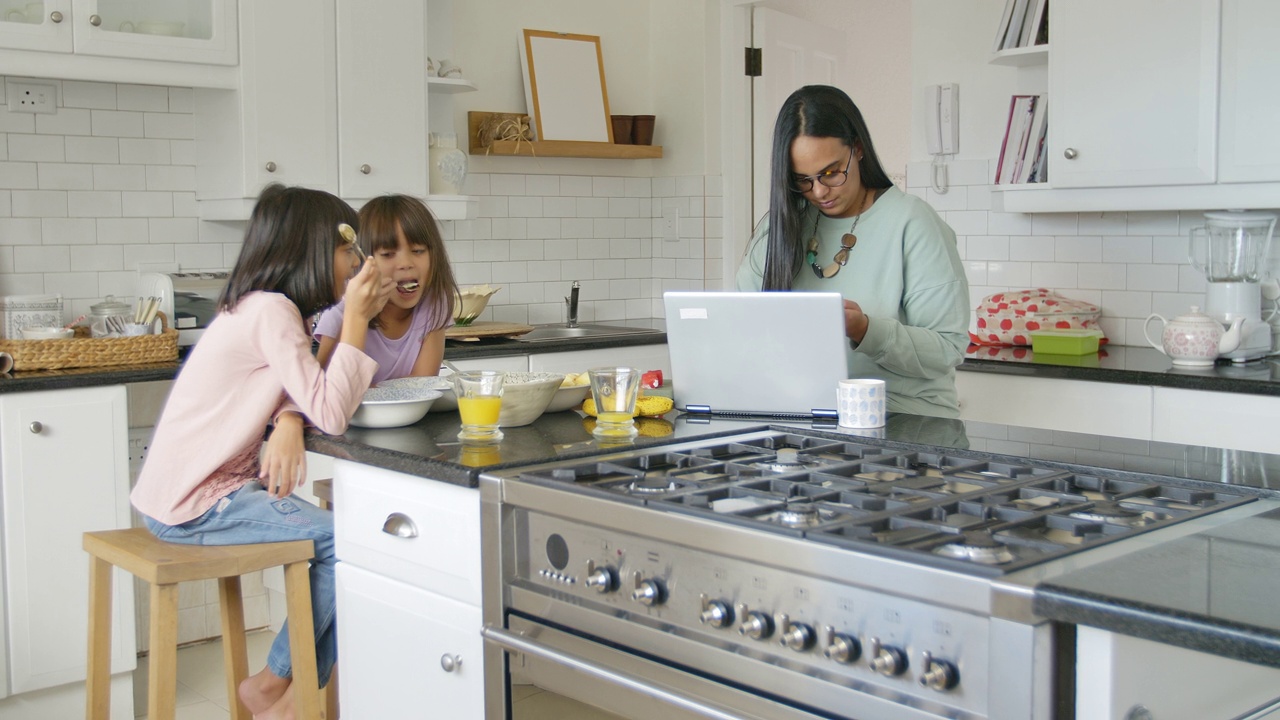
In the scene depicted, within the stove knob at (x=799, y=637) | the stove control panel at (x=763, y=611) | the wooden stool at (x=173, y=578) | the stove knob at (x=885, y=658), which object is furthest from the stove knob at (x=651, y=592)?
the wooden stool at (x=173, y=578)

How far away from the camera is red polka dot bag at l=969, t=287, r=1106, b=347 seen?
12.8 ft

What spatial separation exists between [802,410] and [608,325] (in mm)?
2694

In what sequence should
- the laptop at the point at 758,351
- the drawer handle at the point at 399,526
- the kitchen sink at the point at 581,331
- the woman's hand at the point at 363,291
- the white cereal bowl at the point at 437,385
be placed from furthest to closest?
the kitchen sink at the point at 581,331 < the white cereal bowl at the point at 437,385 < the woman's hand at the point at 363,291 < the laptop at the point at 758,351 < the drawer handle at the point at 399,526

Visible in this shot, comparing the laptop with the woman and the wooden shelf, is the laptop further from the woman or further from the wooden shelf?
the wooden shelf

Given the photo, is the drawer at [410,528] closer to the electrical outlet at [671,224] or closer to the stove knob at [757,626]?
the stove knob at [757,626]

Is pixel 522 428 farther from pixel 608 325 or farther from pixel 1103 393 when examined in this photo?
pixel 608 325

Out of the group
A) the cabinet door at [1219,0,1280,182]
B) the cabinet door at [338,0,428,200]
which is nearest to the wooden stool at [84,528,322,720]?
the cabinet door at [338,0,428,200]

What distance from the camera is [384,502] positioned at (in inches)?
83.5

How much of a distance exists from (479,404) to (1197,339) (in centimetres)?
227

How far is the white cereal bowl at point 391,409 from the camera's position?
7.47ft

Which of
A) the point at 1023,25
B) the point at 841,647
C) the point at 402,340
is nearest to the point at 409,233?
the point at 402,340

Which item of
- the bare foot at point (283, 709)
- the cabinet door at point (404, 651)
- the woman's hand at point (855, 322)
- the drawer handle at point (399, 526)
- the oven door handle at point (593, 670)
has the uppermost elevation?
the woman's hand at point (855, 322)

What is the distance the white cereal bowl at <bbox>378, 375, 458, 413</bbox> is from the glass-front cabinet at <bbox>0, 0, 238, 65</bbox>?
67.5 inches

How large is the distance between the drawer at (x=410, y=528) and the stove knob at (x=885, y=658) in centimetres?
74
